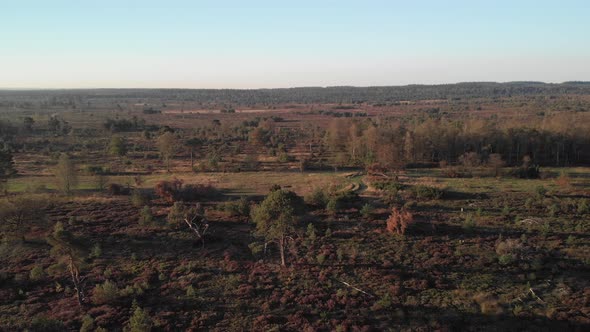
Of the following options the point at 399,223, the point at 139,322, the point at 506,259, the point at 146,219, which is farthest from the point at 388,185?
the point at 139,322

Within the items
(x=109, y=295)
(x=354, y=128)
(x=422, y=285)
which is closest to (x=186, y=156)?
(x=354, y=128)

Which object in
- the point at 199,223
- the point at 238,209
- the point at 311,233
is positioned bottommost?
the point at 199,223

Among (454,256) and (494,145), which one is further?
(494,145)

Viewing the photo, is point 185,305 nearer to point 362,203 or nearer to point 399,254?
point 399,254

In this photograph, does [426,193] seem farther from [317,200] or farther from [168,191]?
[168,191]

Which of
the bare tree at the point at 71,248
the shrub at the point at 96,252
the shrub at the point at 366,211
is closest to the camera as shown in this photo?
the bare tree at the point at 71,248

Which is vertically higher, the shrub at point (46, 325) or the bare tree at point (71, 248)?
the bare tree at point (71, 248)

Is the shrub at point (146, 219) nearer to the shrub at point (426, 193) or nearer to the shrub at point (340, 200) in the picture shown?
the shrub at point (340, 200)

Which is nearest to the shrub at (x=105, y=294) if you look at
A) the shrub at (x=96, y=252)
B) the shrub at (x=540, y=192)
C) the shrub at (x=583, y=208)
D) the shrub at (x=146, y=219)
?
the shrub at (x=96, y=252)

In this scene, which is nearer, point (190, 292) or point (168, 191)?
point (190, 292)

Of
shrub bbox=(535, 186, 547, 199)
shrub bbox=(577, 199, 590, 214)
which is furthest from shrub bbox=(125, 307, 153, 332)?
shrub bbox=(535, 186, 547, 199)

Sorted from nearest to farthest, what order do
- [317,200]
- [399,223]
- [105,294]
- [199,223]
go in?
1. [105,294]
2. [399,223]
3. [199,223]
4. [317,200]
